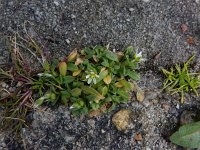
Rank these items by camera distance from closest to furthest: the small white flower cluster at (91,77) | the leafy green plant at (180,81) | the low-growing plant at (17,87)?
the small white flower cluster at (91,77)
the low-growing plant at (17,87)
the leafy green plant at (180,81)

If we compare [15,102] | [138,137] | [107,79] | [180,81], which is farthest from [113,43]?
[15,102]

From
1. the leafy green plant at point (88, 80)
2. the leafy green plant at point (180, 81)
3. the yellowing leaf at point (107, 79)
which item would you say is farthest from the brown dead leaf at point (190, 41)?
the yellowing leaf at point (107, 79)

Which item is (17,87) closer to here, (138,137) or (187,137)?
(138,137)

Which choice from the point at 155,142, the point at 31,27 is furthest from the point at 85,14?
the point at 155,142

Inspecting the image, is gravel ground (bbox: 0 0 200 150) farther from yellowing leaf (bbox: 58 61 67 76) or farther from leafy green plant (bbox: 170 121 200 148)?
yellowing leaf (bbox: 58 61 67 76)

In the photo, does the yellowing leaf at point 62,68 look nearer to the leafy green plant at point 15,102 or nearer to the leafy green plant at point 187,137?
the leafy green plant at point 15,102

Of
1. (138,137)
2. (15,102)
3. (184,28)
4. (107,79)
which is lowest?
(138,137)

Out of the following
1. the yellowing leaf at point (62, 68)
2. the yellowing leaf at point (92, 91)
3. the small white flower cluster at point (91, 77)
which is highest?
the yellowing leaf at point (62, 68)
